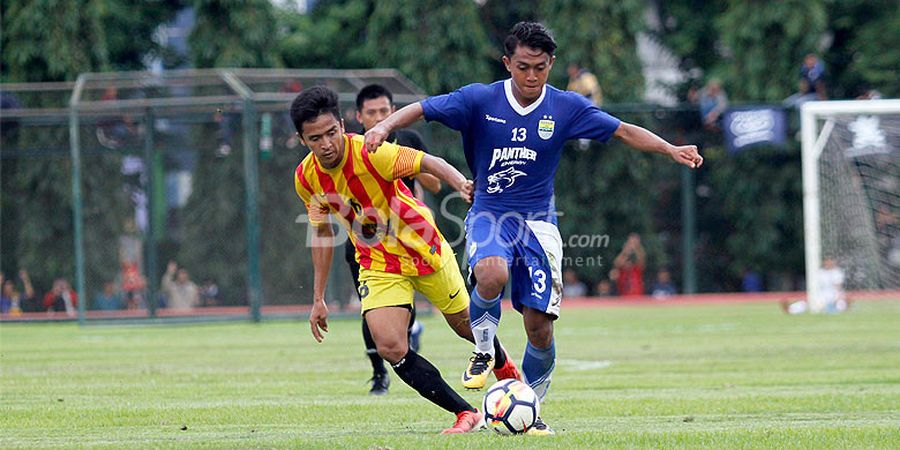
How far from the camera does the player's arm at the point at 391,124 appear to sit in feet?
25.2

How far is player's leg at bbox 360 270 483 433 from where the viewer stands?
26.0 ft

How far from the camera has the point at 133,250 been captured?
2264 cm

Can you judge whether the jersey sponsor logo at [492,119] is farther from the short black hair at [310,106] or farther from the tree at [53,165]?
the tree at [53,165]

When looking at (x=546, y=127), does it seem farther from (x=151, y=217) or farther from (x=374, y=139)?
(x=151, y=217)

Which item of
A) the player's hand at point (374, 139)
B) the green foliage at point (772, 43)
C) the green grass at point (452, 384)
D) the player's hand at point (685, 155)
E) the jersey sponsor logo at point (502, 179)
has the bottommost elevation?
the green grass at point (452, 384)

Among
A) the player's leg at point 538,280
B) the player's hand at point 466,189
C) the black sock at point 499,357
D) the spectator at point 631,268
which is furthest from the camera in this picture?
the spectator at point 631,268

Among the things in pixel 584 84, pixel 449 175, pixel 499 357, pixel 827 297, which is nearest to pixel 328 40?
pixel 584 84

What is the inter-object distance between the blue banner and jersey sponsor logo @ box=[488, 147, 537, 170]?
765 inches

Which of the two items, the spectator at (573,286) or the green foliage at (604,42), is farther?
the green foliage at (604,42)

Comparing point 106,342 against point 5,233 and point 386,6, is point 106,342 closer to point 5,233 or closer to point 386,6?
point 5,233

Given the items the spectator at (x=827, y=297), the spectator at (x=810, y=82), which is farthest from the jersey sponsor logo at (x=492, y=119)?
the spectator at (x=810, y=82)

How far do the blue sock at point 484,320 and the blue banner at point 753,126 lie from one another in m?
19.6

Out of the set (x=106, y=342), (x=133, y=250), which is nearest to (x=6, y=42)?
(x=133, y=250)

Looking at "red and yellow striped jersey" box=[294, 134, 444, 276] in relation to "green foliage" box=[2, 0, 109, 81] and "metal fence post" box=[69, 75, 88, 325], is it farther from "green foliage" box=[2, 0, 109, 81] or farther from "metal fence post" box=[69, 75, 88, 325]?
"green foliage" box=[2, 0, 109, 81]
